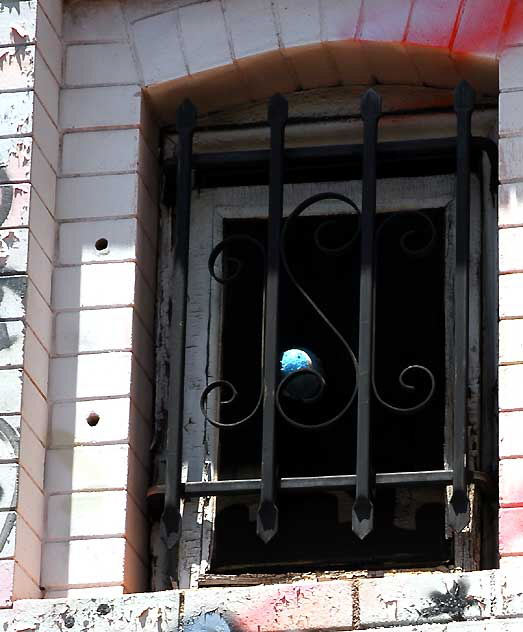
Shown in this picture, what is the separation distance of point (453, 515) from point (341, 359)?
706 millimetres

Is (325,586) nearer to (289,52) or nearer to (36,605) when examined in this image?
(36,605)

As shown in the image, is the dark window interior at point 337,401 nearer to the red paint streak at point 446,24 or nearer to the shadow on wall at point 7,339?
the red paint streak at point 446,24

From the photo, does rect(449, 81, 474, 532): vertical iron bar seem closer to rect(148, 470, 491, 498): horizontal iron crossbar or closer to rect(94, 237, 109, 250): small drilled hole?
rect(148, 470, 491, 498): horizontal iron crossbar

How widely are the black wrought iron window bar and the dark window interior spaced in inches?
2.8

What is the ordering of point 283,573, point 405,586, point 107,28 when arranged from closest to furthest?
point 405,586 → point 283,573 → point 107,28

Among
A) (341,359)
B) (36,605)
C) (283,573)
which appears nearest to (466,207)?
(341,359)

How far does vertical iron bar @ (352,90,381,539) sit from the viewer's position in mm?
7176

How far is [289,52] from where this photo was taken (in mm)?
7746

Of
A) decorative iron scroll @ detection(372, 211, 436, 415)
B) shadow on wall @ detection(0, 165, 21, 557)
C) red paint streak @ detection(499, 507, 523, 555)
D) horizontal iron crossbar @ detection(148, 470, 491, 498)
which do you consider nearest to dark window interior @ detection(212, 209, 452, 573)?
decorative iron scroll @ detection(372, 211, 436, 415)

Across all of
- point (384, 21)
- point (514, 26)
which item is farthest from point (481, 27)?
point (384, 21)

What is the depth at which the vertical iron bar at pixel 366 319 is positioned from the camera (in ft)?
23.5

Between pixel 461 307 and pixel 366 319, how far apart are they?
0.28m

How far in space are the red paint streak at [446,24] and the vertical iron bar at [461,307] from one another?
16 cm

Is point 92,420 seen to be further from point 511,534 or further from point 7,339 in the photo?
point 511,534
